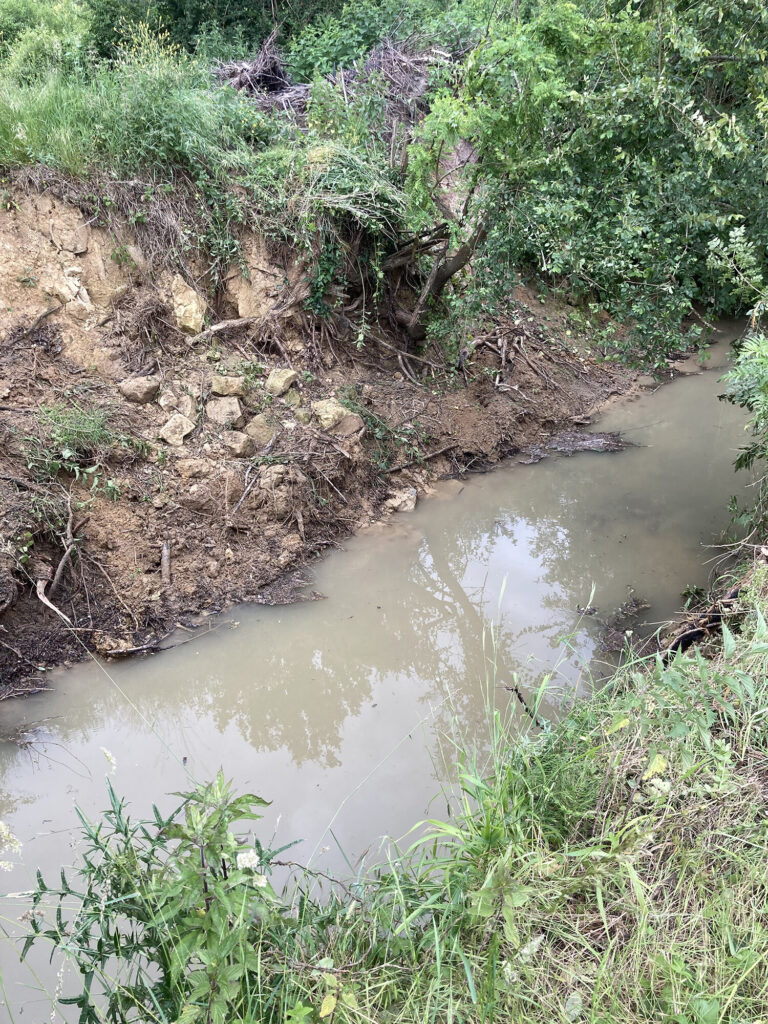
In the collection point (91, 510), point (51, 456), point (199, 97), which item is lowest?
point (91, 510)

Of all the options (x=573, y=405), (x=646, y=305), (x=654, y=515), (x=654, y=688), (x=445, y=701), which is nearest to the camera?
(x=654, y=688)

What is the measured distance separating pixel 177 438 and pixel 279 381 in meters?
1.08

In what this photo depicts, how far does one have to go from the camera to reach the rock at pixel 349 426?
5.89 m

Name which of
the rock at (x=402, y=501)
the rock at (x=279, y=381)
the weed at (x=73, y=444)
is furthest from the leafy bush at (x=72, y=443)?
the rock at (x=402, y=501)

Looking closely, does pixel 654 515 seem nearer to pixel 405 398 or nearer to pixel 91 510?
pixel 405 398

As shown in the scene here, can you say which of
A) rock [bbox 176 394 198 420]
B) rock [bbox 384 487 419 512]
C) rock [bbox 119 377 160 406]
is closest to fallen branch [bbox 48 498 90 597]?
rock [bbox 119 377 160 406]

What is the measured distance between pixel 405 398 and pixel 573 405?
2.19 m

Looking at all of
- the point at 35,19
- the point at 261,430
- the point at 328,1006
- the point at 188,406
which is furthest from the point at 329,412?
the point at 35,19

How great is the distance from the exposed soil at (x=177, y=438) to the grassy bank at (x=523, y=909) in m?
2.50

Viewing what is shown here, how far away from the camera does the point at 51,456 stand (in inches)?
183

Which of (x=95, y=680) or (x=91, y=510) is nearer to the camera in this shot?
(x=95, y=680)

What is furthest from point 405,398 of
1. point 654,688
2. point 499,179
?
point 654,688

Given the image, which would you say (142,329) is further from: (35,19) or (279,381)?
(35,19)

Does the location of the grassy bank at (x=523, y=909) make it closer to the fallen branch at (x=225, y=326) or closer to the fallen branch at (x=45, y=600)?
the fallen branch at (x=45, y=600)
